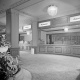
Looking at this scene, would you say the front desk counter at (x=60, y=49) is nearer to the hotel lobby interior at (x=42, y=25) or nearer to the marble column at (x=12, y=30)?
the hotel lobby interior at (x=42, y=25)

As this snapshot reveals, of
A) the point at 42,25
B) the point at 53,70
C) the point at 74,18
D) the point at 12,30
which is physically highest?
the point at 74,18

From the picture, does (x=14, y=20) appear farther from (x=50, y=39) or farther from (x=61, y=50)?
(x=50, y=39)

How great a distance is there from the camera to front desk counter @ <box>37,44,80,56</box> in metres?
6.22

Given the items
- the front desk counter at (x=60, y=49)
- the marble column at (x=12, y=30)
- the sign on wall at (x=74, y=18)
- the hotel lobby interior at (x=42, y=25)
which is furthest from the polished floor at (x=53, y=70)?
the sign on wall at (x=74, y=18)

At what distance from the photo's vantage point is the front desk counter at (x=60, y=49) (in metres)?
6.22

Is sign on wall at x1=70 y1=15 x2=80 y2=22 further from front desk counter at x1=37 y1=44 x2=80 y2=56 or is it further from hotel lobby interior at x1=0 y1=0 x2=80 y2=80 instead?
front desk counter at x1=37 y1=44 x2=80 y2=56

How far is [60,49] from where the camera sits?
6914 mm

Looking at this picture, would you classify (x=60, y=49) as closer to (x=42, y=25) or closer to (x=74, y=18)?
(x=42, y=25)

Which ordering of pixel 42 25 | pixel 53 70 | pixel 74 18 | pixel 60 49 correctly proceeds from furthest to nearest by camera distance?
pixel 42 25 < pixel 60 49 < pixel 74 18 < pixel 53 70

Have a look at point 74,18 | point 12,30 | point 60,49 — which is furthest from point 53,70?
point 60,49

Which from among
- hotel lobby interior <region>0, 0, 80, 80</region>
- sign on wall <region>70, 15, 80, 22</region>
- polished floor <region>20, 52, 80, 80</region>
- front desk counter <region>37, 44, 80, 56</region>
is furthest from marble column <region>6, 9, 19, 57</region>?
sign on wall <region>70, 15, 80, 22</region>

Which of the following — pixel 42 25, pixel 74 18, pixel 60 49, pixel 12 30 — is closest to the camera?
pixel 12 30

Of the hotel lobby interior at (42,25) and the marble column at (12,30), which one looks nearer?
the hotel lobby interior at (42,25)

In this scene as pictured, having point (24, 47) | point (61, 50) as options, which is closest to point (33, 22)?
point (61, 50)
